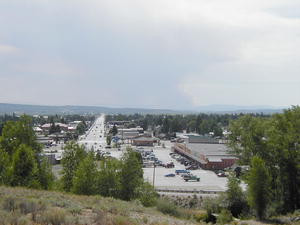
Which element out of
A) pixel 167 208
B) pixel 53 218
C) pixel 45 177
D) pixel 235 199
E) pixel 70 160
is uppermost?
pixel 53 218

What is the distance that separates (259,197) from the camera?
19906 mm

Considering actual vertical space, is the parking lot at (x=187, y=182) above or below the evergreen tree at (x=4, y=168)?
below

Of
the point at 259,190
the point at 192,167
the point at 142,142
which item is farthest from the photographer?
the point at 142,142

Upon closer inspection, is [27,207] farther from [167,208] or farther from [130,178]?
[130,178]

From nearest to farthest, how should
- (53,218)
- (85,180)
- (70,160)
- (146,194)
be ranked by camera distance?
(53,218) < (85,180) < (146,194) < (70,160)

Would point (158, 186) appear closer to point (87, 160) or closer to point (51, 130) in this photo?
point (87, 160)

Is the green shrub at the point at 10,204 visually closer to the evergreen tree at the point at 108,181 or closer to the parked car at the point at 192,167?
the evergreen tree at the point at 108,181

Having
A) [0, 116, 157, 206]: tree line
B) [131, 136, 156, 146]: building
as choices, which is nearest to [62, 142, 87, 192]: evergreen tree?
[0, 116, 157, 206]: tree line

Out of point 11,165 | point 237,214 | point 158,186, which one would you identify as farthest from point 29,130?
point 158,186

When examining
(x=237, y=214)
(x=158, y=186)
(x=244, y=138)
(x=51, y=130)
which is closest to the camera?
(x=237, y=214)

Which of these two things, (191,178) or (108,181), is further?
(191,178)

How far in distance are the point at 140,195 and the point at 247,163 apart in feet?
28.3

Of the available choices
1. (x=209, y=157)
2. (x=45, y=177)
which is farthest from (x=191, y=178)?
(x=45, y=177)

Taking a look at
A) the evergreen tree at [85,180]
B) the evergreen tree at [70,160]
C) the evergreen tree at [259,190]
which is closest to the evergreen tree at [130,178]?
the evergreen tree at [85,180]
